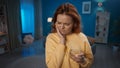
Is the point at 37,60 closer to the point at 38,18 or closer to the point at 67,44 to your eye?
the point at 38,18

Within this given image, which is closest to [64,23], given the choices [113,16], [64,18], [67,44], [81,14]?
[64,18]

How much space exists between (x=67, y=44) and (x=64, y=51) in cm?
5

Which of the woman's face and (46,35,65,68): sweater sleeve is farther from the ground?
the woman's face

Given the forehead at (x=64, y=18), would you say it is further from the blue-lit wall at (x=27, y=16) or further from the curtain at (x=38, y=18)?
the curtain at (x=38, y=18)

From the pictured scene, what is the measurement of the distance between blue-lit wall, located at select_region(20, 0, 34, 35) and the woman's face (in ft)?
17.1

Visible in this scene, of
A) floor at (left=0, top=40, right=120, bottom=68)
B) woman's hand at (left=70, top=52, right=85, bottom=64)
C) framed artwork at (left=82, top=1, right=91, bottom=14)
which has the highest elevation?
framed artwork at (left=82, top=1, right=91, bottom=14)

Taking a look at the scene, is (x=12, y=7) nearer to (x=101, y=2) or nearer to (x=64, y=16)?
(x=101, y=2)

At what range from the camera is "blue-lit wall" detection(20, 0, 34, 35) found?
5781 mm

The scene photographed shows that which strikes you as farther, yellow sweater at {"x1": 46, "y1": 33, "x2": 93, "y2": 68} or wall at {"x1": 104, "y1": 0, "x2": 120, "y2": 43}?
wall at {"x1": 104, "y1": 0, "x2": 120, "y2": 43}

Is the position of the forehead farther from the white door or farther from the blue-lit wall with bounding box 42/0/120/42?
the white door

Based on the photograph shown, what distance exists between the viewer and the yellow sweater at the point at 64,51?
80 cm

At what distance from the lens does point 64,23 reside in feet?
2.59

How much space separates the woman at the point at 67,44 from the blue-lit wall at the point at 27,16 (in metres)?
5.17

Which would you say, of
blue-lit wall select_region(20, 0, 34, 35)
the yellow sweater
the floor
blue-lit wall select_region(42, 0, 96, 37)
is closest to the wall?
blue-lit wall select_region(42, 0, 96, 37)
